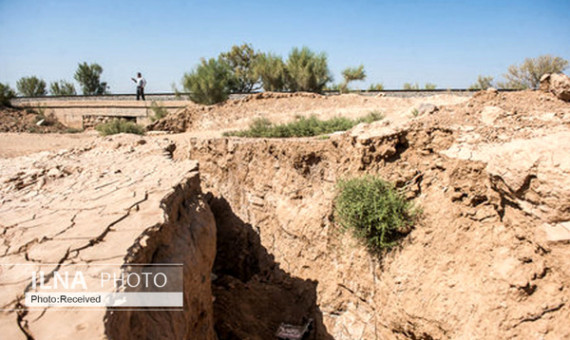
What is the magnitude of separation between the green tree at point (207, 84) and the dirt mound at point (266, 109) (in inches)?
43.7

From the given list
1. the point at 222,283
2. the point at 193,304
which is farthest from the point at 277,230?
the point at 193,304

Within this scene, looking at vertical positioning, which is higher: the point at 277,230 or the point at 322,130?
the point at 322,130

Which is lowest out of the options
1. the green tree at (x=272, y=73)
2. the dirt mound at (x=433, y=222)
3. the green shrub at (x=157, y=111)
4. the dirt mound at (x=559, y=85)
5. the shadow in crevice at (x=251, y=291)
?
the shadow in crevice at (x=251, y=291)

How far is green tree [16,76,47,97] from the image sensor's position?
2273 centimetres

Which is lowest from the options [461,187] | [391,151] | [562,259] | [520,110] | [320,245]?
[320,245]

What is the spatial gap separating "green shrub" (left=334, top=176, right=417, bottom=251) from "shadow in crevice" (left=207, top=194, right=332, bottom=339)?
51.1 inches

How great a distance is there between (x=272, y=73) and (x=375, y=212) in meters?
11.8

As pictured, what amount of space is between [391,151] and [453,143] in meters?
0.82

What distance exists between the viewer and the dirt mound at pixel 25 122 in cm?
1342

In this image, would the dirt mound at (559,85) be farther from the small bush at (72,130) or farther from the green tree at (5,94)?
the green tree at (5,94)

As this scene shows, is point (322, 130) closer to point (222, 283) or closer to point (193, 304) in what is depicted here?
point (222, 283)

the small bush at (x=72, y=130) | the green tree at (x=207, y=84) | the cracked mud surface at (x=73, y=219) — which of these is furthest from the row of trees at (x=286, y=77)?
the cracked mud surface at (x=73, y=219)

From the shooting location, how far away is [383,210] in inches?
175

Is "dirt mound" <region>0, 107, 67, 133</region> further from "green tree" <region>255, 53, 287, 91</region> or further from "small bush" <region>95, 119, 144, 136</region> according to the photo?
"green tree" <region>255, 53, 287, 91</region>
